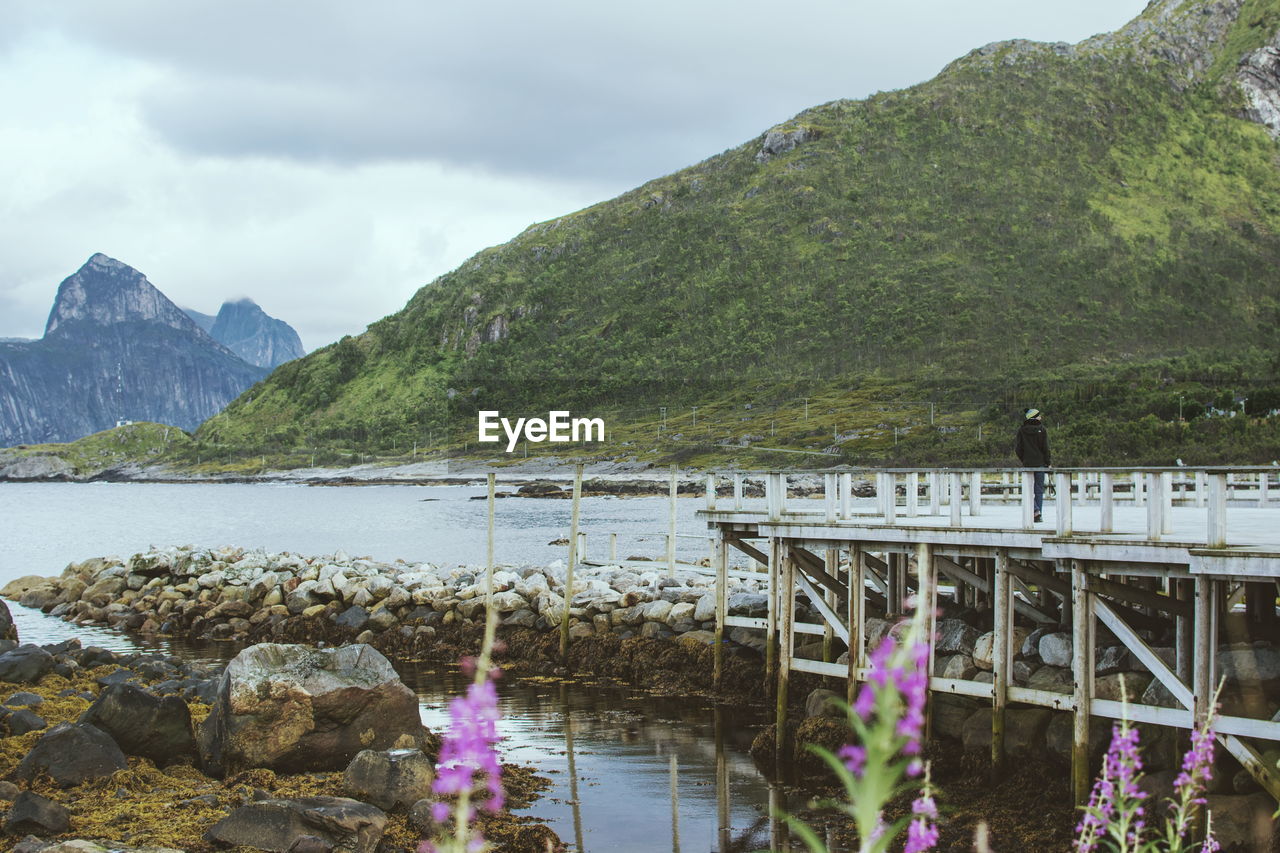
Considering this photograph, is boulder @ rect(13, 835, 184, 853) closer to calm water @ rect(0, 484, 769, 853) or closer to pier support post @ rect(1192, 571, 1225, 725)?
calm water @ rect(0, 484, 769, 853)

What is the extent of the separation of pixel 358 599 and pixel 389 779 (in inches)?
831

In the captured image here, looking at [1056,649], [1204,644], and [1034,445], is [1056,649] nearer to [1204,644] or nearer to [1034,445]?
[1204,644]

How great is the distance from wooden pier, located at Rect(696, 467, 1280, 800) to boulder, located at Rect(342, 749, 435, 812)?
6.86 meters

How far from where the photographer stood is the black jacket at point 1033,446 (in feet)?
64.9

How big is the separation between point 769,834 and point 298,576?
26.2 m

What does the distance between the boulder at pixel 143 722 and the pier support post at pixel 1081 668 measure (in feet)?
38.9

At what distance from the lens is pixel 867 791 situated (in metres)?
3.05

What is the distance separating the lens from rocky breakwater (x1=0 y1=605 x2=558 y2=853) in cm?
1305

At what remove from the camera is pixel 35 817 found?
12.7 meters

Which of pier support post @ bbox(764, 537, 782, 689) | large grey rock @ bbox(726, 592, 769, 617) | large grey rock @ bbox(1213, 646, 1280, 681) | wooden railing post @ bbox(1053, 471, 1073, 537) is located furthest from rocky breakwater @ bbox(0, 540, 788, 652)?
large grey rock @ bbox(1213, 646, 1280, 681)

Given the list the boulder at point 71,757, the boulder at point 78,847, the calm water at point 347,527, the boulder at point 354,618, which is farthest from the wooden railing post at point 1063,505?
the calm water at point 347,527

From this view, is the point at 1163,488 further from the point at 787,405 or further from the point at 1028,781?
the point at 787,405

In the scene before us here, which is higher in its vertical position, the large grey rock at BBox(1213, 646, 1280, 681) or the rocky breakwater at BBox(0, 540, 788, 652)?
the large grey rock at BBox(1213, 646, 1280, 681)

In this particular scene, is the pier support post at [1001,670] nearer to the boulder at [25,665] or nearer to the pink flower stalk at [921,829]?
the pink flower stalk at [921,829]
